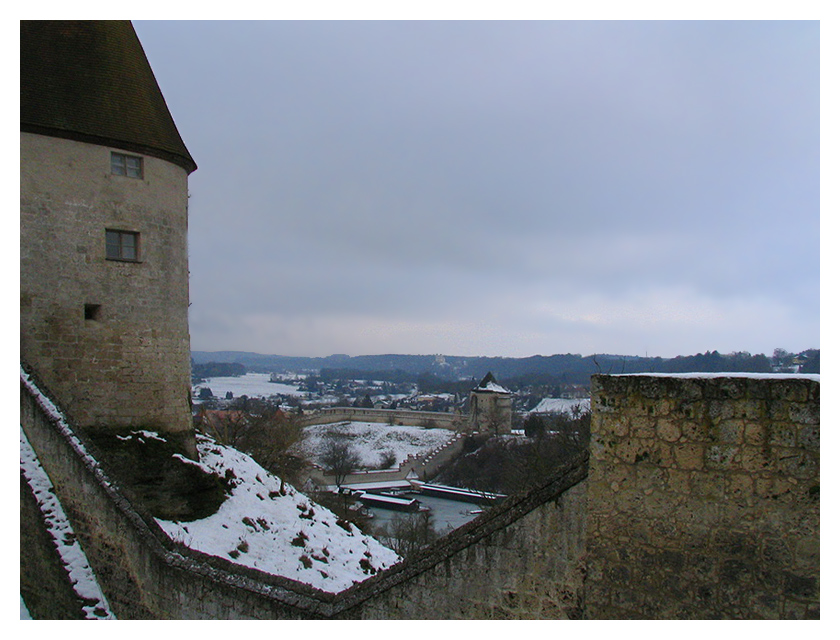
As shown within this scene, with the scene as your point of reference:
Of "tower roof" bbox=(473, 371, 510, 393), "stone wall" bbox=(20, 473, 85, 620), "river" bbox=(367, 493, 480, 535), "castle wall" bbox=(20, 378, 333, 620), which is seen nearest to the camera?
"castle wall" bbox=(20, 378, 333, 620)

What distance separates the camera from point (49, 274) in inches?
482

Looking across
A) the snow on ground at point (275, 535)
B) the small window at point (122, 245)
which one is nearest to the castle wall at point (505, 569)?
the snow on ground at point (275, 535)

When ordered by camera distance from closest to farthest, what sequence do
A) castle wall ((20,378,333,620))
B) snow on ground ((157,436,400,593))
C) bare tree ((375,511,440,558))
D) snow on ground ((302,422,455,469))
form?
castle wall ((20,378,333,620))
snow on ground ((157,436,400,593))
bare tree ((375,511,440,558))
snow on ground ((302,422,455,469))

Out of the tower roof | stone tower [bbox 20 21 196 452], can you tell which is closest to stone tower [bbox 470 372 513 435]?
the tower roof

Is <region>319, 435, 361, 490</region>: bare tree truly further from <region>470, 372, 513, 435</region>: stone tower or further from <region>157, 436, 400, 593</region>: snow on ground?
<region>157, 436, 400, 593</region>: snow on ground

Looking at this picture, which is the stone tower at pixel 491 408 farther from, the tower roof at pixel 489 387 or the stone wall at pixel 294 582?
the stone wall at pixel 294 582

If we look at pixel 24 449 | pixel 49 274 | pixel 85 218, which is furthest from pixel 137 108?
pixel 24 449

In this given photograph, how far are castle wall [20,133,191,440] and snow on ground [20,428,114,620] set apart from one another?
5.69 ft

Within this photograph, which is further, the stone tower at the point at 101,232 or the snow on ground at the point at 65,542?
the stone tower at the point at 101,232

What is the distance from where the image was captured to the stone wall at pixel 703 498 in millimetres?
4215

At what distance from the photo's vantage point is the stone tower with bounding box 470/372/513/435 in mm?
99562

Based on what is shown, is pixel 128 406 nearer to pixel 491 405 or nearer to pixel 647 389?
pixel 647 389

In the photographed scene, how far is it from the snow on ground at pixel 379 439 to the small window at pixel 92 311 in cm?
6913

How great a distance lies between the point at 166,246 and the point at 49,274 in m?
2.29
